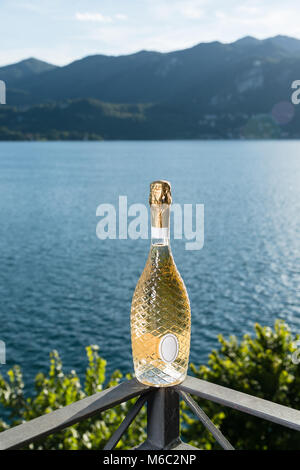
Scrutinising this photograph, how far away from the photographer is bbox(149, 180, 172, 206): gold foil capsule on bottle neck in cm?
156

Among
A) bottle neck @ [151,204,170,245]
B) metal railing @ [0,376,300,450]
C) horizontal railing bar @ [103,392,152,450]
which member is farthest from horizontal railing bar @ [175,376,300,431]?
bottle neck @ [151,204,170,245]

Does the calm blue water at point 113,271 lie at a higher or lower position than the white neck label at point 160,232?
lower

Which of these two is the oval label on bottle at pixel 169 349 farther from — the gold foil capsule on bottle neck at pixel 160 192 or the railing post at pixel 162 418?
the gold foil capsule on bottle neck at pixel 160 192

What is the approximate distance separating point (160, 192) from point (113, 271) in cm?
2307

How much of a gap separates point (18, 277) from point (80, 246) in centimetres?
670

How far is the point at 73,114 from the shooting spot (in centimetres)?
13775

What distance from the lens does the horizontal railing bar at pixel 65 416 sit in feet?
4.25

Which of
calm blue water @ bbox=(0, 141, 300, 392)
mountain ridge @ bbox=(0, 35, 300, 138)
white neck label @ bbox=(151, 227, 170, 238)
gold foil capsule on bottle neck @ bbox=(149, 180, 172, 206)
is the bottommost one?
calm blue water @ bbox=(0, 141, 300, 392)

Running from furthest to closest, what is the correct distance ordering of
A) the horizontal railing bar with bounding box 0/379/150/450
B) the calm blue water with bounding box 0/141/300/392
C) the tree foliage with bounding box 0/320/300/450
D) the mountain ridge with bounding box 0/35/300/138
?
the mountain ridge with bounding box 0/35/300/138, the calm blue water with bounding box 0/141/300/392, the tree foliage with bounding box 0/320/300/450, the horizontal railing bar with bounding box 0/379/150/450

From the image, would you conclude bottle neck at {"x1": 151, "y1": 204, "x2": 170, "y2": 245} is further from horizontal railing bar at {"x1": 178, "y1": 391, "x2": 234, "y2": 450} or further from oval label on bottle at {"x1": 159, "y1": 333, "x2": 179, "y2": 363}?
horizontal railing bar at {"x1": 178, "y1": 391, "x2": 234, "y2": 450}

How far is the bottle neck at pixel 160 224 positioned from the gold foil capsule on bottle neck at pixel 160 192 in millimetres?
16

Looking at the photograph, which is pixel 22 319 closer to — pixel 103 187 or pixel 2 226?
pixel 2 226

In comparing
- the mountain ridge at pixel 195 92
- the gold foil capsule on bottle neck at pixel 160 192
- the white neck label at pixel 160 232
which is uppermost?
the mountain ridge at pixel 195 92

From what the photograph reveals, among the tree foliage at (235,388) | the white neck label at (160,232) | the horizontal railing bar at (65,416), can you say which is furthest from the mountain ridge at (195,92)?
the horizontal railing bar at (65,416)
